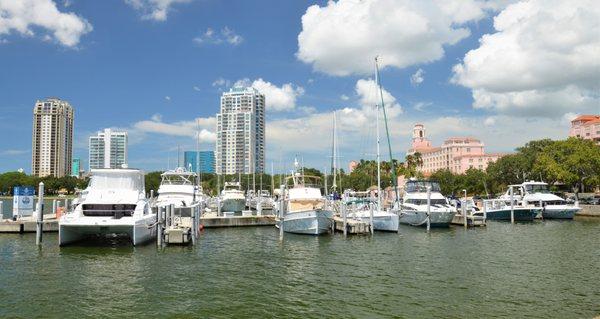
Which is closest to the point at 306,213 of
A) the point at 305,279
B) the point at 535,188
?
the point at 305,279

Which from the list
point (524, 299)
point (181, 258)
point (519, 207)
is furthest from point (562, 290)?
point (519, 207)

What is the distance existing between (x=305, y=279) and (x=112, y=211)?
17.1 m

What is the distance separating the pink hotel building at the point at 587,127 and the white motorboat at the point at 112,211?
150 meters

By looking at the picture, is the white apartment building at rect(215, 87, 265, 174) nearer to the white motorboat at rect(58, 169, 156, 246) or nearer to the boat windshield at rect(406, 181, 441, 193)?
the boat windshield at rect(406, 181, 441, 193)

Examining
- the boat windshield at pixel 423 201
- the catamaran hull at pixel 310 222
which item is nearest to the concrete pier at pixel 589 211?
→ the boat windshield at pixel 423 201

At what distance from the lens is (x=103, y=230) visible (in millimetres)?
32875

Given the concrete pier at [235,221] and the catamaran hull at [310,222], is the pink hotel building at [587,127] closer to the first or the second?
the concrete pier at [235,221]

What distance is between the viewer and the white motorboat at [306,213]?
42188 millimetres

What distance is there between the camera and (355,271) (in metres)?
26.3

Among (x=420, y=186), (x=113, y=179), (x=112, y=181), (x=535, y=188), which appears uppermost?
(x=113, y=179)

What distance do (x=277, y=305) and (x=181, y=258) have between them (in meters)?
12.4

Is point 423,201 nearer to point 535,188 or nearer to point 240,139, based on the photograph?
point 535,188

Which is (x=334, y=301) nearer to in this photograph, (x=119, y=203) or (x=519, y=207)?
(x=119, y=203)

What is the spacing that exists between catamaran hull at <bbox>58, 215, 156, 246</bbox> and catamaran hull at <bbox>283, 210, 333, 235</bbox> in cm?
1341
